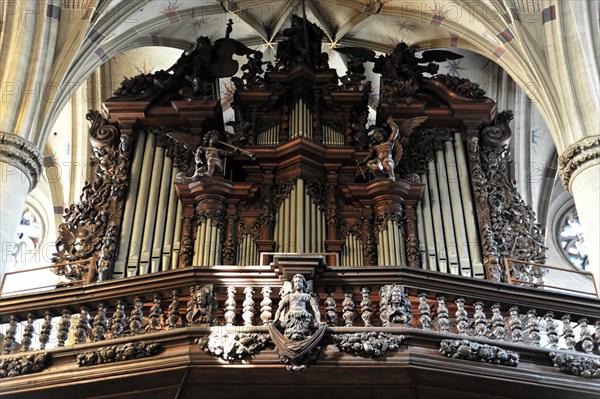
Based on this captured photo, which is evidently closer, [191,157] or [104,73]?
[191,157]

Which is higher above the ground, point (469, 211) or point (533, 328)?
point (469, 211)

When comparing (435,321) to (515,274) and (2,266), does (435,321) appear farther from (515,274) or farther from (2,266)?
(2,266)

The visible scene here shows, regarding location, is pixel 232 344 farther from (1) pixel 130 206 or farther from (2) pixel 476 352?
(1) pixel 130 206

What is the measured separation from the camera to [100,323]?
9164 millimetres

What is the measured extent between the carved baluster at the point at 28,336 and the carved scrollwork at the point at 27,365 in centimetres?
19

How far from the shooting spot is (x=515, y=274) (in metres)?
11.8

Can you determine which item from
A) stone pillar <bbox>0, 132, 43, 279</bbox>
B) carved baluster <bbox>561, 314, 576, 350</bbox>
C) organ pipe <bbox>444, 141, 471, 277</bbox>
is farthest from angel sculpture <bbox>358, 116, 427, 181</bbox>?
stone pillar <bbox>0, 132, 43, 279</bbox>

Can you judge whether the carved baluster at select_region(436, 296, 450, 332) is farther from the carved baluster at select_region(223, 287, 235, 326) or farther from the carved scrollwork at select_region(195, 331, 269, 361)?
the carved baluster at select_region(223, 287, 235, 326)

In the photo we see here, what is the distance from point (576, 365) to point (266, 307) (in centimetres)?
329

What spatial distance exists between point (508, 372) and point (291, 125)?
20.8 ft

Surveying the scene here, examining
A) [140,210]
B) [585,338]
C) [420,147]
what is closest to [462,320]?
[585,338]

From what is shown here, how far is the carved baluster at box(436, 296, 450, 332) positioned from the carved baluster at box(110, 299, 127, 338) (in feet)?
11.1

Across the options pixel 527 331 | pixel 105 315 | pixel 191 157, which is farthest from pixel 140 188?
pixel 527 331

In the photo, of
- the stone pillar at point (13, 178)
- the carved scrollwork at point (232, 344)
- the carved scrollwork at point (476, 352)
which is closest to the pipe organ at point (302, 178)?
the stone pillar at point (13, 178)
